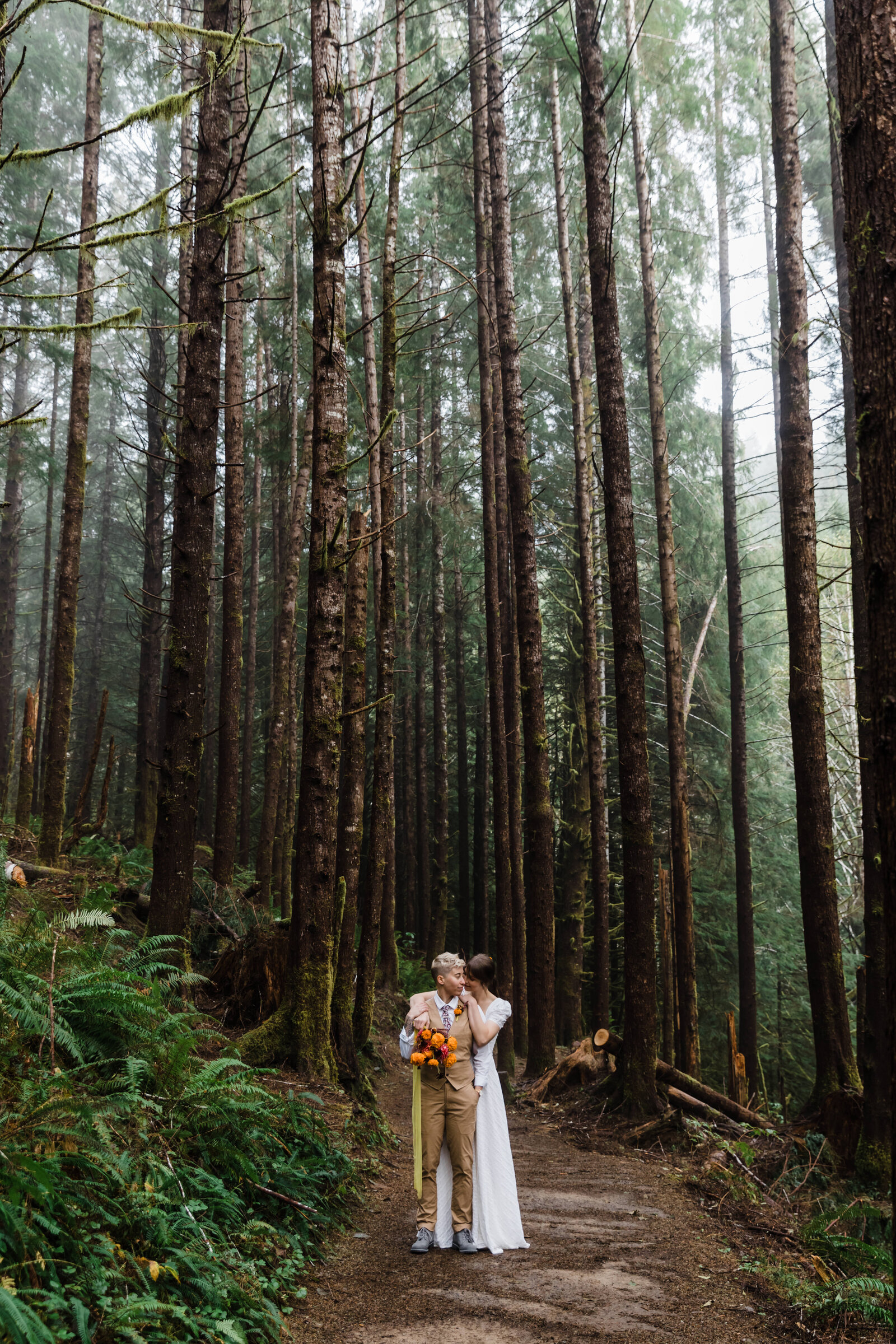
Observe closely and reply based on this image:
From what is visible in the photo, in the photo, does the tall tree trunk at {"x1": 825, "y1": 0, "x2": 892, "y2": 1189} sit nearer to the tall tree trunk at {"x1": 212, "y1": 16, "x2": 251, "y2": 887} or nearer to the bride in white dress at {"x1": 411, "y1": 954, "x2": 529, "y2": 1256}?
the bride in white dress at {"x1": 411, "y1": 954, "x2": 529, "y2": 1256}

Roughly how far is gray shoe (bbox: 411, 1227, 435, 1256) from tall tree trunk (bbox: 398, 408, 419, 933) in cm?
1469

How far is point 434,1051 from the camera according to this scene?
5531 millimetres

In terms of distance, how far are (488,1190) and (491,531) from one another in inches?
469

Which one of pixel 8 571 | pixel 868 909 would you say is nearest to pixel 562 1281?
pixel 868 909

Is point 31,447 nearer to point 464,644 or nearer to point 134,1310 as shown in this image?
point 464,644

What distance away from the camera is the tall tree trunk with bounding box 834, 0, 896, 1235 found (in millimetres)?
2789

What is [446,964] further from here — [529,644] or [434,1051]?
[529,644]

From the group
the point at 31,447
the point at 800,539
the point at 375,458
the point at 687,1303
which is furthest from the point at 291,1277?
the point at 31,447

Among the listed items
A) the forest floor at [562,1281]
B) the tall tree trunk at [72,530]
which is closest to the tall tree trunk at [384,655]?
the forest floor at [562,1281]

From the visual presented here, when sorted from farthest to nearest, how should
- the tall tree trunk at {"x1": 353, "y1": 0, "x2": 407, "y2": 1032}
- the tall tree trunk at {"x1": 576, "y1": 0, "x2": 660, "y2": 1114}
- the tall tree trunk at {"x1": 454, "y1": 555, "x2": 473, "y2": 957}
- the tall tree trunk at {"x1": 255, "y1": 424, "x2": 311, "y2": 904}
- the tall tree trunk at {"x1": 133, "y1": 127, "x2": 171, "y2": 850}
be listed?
the tall tree trunk at {"x1": 454, "y1": 555, "x2": 473, "y2": 957} → the tall tree trunk at {"x1": 133, "y1": 127, "x2": 171, "y2": 850} → the tall tree trunk at {"x1": 255, "y1": 424, "x2": 311, "y2": 904} → the tall tree trunk at {"x1": 353, "y1": 0, "x2": 407, "y2": 1032} → the tall tree trunk at {"x1": 576, "y1": 0, "x2": 660, "y2": 1114}

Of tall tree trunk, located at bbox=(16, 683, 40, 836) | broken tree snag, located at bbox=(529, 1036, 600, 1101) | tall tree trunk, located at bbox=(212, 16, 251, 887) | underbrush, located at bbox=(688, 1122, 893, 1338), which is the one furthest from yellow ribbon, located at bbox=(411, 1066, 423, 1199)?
tall tree trunk, located at bbox=(16, 683, 40, 836)

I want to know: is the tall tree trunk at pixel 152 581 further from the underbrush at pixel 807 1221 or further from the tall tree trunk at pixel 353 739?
the underbrush at pixel 807 1221

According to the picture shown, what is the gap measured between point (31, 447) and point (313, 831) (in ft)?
51.7

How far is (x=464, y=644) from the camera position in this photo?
Answer: 29.0 metres
